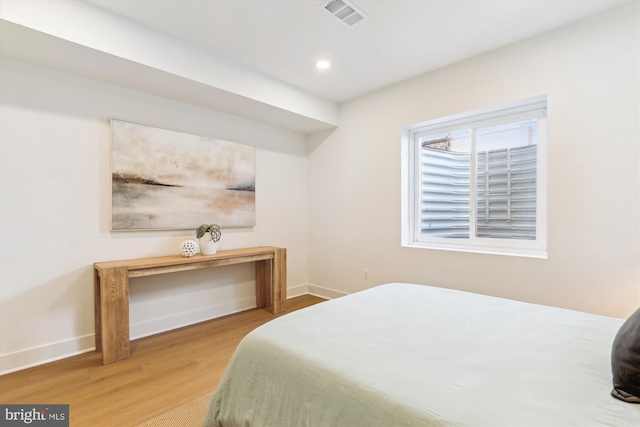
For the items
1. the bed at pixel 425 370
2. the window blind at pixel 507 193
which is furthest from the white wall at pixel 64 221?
the window blind at pixel 507 193

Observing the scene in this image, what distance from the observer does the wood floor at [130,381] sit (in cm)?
175

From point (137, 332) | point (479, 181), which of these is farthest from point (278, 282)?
point (479, 181)

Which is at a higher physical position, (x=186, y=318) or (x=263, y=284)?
(x=263, y=284)

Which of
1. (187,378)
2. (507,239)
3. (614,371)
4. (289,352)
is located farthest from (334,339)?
(507,239)

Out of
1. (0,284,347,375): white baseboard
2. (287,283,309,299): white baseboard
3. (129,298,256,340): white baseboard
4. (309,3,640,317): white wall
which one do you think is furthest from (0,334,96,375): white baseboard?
(309,3,640,317): white wall

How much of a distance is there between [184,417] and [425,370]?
4.68 feet

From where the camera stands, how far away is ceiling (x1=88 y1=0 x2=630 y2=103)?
6.81ft

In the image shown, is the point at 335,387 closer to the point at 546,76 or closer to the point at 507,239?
the point at 507,239

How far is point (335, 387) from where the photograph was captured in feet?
3.26

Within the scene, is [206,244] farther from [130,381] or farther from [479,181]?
[479,181]

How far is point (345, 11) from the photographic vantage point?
7.03 feet

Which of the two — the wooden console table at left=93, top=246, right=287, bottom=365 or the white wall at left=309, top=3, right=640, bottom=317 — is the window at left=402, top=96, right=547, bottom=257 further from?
the wooden console table at left=93, top=246, right=287, bottom=365

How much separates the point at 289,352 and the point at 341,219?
273 centimetres

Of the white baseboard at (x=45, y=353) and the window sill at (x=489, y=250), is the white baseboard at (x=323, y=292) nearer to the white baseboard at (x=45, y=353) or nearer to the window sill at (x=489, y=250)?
the window sill at (x=489, y=250)
